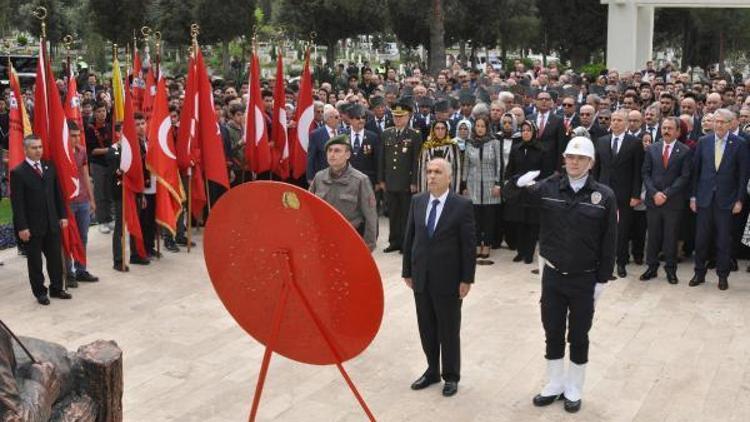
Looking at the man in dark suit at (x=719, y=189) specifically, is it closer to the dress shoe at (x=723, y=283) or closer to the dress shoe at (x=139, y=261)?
the dress shoe at (x=723, y=283)

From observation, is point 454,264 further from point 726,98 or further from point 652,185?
point 726,98

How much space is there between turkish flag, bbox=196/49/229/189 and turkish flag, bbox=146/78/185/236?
53 cm

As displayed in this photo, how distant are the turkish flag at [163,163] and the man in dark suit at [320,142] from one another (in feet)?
6.28

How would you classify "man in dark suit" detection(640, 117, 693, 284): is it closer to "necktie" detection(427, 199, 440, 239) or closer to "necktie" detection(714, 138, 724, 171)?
"necktie" detection(714, 138, 724, 171)

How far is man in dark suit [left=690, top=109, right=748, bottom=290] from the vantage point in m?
9.29

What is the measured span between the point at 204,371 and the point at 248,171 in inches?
223

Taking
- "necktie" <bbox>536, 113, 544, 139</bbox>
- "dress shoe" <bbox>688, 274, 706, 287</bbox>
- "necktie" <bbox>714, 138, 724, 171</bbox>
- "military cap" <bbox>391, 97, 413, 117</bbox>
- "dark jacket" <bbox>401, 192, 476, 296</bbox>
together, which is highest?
"military cap" <bbox>391, 97, 413, 117</bbox>

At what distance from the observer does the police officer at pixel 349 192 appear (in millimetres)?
7219

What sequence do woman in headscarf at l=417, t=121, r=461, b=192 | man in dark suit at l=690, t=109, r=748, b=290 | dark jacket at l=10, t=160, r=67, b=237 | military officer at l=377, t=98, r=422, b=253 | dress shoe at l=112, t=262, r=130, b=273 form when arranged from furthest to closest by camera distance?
military officer at l=377, t=98, r=422, b=253
woman in headscarf at l=417, t=121, r=461, b=192
dress shoe at l=112, t=262, r=130, b=273
man in dark suit at l=690, t=109, r=748, b=290
dark jacket at l=10, t=160, r=67, b=237

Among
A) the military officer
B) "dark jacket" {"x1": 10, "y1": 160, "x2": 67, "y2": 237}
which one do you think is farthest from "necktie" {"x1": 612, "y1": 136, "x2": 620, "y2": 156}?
"dark jacket" {"x1": 10, "y1": 160, "x2": 67, "y2": 237}

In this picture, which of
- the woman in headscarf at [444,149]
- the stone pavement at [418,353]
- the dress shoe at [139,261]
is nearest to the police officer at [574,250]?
the stone pavement at [418,353]

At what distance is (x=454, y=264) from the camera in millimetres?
6289

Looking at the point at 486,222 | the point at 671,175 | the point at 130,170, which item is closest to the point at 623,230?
the point at 671,175

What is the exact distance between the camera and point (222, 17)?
32.4 m
